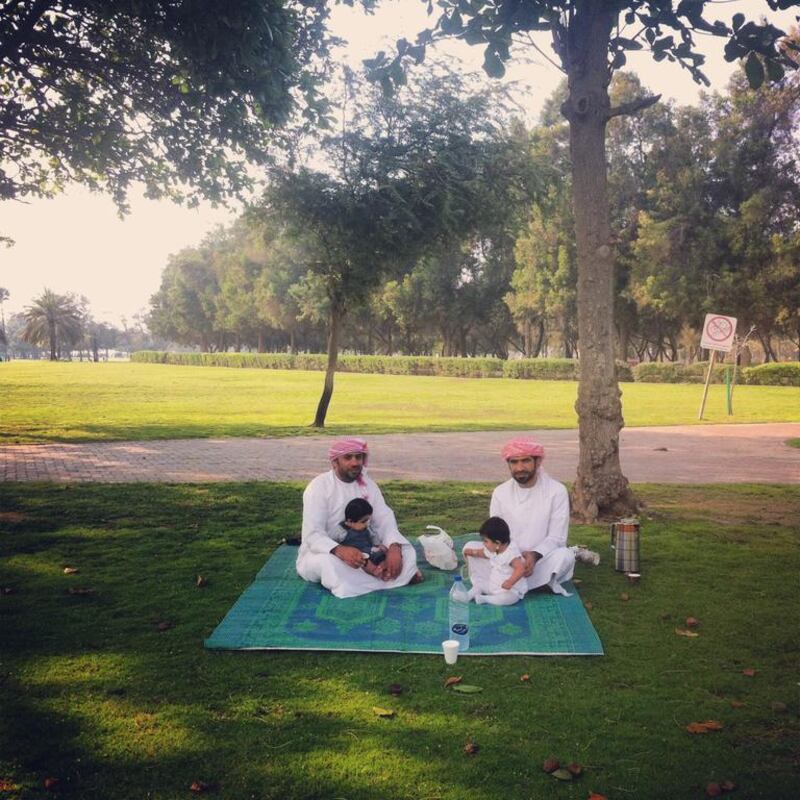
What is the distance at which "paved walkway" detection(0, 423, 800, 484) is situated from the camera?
433 inches

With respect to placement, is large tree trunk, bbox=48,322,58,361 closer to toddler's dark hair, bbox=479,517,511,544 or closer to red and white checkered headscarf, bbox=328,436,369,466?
red and white checkered headscarf, bbox=328,436,369,466

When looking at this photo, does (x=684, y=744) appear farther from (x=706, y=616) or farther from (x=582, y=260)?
(x=582, y=260)

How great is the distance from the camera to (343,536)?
5.91m

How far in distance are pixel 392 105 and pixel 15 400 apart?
18.2 meters

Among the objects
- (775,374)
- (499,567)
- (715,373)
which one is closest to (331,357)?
(499,567)

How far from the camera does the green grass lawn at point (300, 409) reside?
57.2ft

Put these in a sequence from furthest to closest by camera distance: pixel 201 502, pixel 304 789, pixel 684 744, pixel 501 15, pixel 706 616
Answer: pixel 201 502
pixel 501 15
pixel 706 616
pixel 684 744
pixel 304 789

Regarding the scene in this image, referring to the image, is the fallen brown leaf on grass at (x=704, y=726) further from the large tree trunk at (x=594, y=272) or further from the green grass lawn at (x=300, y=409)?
the green grass lawn at (x=300, y=409)

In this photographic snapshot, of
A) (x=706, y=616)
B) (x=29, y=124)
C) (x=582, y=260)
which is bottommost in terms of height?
(x=706, y=616)

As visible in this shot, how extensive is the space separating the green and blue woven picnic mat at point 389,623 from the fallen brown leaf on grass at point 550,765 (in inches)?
48.2

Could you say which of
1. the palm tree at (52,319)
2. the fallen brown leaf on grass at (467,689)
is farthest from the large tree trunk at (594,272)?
the palm tree at (52,319)

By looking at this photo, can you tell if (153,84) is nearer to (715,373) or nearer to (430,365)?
(715,373)

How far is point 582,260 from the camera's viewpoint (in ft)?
26.5

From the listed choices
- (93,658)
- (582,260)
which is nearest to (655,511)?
(582,260)
